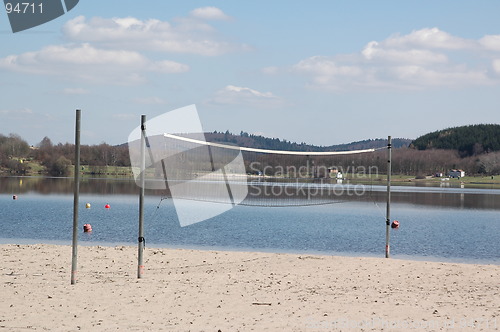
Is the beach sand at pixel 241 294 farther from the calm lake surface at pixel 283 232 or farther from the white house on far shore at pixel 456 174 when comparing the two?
the white house on far shore at pixel 456 174

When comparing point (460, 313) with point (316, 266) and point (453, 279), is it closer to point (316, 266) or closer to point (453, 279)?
point (453, 279)

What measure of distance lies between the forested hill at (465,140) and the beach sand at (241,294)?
15602cm

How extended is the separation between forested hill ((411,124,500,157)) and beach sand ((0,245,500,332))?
15602 cm

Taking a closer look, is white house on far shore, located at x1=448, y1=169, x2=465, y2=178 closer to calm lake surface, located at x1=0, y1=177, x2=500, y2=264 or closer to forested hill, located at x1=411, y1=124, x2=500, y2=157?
forested hill, located at x1=411, y1=124, x2=500, y2=157

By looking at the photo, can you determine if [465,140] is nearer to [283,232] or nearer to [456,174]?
[456,174]

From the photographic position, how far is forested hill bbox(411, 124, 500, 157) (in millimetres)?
161375

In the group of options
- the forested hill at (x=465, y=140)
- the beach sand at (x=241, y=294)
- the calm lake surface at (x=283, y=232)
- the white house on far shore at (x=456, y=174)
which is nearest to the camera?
the beach sand at (x=241, y=294)

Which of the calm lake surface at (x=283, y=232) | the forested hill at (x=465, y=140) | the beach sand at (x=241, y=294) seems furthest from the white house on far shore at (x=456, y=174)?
the beach sand at (x=241, y=294)

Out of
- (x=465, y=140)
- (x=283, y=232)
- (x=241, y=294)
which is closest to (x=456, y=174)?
(x=465, y=140)

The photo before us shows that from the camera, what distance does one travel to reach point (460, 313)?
9.54 m

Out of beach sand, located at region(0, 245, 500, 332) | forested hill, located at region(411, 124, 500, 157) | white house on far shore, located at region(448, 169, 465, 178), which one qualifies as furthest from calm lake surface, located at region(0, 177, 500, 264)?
forested hill, located at region(411, 124, 500, 157)

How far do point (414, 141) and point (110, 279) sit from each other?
17636 centimetres

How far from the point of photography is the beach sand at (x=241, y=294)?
896cm

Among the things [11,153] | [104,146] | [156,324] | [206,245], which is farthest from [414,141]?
[156,324]
